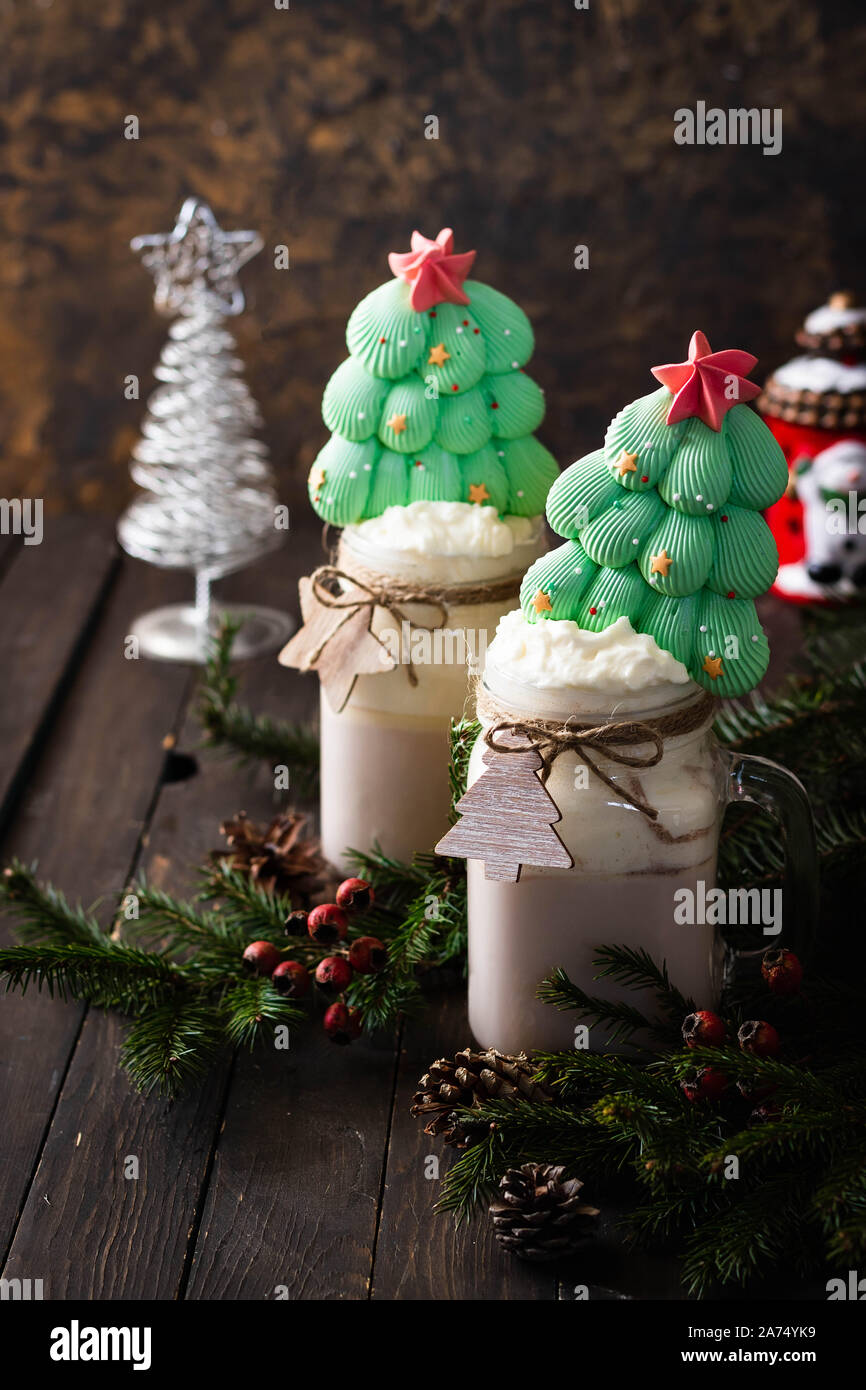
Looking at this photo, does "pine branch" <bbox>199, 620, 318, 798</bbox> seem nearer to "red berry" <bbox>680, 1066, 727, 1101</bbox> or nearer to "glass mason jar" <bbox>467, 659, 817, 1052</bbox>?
"glass mason jar" <bbox>467, 659, 817, 1052</bbox>

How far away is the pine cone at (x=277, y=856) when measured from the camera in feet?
4.25

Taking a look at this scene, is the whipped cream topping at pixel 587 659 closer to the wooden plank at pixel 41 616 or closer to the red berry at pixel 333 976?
the red berry at pixel 333 976

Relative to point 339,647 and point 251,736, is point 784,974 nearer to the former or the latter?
point 339,647

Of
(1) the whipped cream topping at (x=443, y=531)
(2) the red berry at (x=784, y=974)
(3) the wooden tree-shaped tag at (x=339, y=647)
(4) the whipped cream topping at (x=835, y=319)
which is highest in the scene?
(4) the whipped cream topping at (x=835, y=319)

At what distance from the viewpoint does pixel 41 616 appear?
197 centimetres

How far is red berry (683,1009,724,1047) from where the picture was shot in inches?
39.3

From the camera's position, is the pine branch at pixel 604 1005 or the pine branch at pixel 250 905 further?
the pine branch at pixel 250 905

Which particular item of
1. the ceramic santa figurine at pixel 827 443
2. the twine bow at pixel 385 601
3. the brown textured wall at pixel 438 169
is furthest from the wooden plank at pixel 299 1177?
the brown textured wall at pixel 438 169

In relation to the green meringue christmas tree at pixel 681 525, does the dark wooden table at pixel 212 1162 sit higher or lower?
lower

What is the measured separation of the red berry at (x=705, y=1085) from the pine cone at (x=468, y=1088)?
3.8 inches

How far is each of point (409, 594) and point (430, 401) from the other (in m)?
0.16

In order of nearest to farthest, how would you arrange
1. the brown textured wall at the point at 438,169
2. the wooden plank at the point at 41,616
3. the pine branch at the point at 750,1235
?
the pine branch at the point at 750,1235 → the wooden plank at the point at 41,616 → the brown textured wall at the point at 438,169

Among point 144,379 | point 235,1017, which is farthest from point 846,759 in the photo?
point 144,379

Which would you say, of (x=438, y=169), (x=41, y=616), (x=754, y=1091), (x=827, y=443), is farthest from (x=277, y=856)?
(x=438, y=169)
